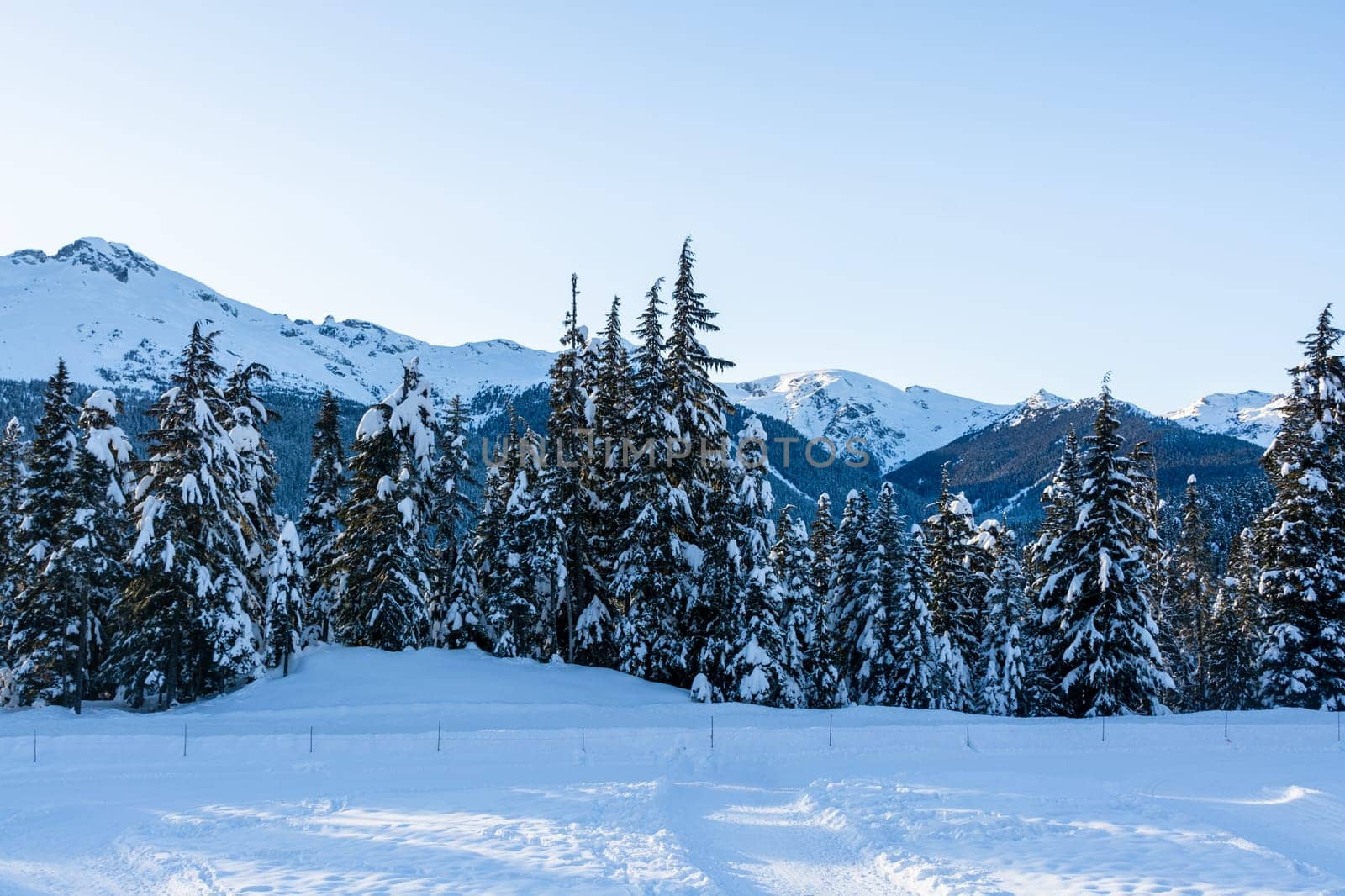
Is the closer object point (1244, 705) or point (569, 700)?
point (569, 700)

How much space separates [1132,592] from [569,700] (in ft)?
69.7

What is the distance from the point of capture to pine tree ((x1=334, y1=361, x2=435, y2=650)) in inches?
1497

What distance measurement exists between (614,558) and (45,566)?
21.9 m

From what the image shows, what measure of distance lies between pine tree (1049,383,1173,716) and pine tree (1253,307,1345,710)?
4.88 metres

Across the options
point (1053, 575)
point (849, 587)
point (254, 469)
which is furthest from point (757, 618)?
point (254, 469)

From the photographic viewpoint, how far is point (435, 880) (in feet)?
48.9

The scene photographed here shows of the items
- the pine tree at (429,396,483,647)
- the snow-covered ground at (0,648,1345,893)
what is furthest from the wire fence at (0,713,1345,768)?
the pine tree at (429,396,483,647)

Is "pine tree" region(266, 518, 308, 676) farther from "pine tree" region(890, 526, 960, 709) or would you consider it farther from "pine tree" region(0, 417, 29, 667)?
"pine tree" region(890, 526, 960, 709)

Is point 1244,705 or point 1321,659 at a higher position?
point 1321,659

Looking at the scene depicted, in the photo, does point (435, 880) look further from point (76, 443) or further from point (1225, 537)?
point (1225, 537)

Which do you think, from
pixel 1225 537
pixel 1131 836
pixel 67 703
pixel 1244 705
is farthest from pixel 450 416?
pixel 1225 537

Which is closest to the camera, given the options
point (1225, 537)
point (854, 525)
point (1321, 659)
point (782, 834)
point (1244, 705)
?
point (782, 834)

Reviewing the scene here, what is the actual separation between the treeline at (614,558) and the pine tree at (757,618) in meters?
0.09

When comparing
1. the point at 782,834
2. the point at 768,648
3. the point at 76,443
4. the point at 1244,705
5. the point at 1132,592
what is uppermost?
the point at 76,443
